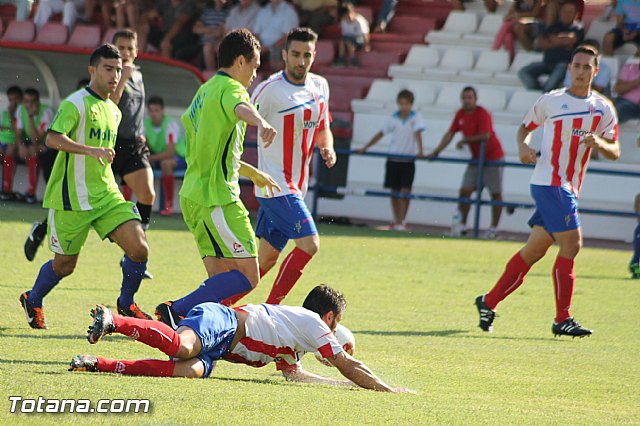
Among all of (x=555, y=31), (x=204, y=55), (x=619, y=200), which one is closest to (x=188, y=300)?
(x=619, y=200)

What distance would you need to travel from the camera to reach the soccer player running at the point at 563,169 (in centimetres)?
874

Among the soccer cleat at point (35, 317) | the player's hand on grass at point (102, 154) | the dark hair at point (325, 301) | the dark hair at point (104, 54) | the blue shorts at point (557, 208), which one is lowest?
the soccer cleat at point (35, 317)

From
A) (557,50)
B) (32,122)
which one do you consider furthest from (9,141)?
(557,50)

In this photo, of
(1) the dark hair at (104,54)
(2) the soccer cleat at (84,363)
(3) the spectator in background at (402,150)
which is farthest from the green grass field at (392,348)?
(3) the spectator in background at (402,150)

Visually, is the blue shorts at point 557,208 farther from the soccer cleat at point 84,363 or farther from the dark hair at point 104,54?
the soccer cleat at point 84,363

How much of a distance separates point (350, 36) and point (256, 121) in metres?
14.1

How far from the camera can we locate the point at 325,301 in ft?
20.3

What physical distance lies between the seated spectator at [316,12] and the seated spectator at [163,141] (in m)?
3.68

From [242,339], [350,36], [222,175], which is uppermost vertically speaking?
[350,36]

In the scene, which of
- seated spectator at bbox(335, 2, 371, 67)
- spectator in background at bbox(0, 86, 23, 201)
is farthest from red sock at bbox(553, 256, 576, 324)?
seated spectator at bbox(335, 2, 371, 67)

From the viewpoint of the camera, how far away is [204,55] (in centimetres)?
2066

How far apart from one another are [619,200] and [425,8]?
6.49 m

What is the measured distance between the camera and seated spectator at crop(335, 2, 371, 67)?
20141 millimetres

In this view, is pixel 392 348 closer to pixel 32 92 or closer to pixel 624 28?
pixel 624 28
